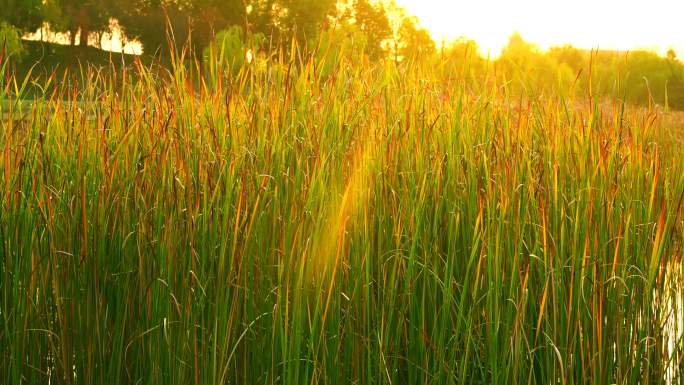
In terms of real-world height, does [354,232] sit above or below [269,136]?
below

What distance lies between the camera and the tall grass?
86.5 inches

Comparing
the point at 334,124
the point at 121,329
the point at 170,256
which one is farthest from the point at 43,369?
the point at 334,124

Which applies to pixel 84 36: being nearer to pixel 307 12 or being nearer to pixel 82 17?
pixel 82 17

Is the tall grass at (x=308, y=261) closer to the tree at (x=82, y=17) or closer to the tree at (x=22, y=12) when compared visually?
the tree at (x=22, y=12)

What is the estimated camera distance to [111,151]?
8.82 feet

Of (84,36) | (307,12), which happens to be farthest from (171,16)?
(307,12)

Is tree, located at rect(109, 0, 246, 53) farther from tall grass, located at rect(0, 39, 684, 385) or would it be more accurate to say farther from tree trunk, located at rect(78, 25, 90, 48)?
tall grass, located at rect(0, 39, 684, 385)

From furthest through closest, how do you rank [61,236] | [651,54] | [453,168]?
[651,54] → [453,168] → [61,236]

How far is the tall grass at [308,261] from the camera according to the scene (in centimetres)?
220

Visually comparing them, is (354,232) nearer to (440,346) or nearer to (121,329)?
(440,346)

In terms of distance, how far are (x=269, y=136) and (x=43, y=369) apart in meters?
1.11

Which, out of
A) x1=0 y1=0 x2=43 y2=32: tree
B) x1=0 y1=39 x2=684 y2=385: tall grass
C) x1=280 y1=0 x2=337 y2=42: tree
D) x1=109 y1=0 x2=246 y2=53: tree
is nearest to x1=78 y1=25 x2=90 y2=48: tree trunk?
x1=109 y1=0 x2=246 y2=53: tree

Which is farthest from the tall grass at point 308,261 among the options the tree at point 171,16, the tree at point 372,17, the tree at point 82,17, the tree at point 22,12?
the tree at point 372,17

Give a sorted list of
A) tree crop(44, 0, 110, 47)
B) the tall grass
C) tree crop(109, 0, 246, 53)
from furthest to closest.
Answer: tree crop(44, 0, 110, 47), tree crop(109, 0, 246, 53), the tall grass
